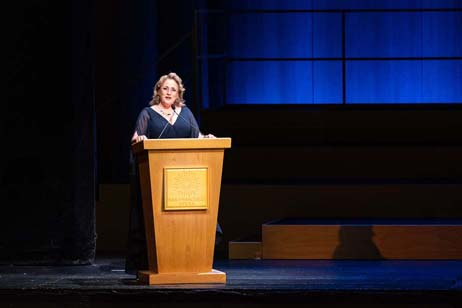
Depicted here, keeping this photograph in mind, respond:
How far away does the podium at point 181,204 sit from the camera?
6.14m

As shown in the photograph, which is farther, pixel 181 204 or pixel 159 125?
pixel 159 125

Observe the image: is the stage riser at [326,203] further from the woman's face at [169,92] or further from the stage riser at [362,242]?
the woman's face at [169,92]

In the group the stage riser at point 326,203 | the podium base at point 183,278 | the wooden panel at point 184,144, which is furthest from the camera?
the stage riser at point 326,203

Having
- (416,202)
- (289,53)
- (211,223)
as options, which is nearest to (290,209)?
(416,202)

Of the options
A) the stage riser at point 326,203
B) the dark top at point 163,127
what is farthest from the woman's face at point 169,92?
the stage riser at point 326,203

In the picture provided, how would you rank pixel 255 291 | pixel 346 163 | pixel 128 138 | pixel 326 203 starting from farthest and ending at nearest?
1. pixel 128 138
2. pixel 346 163
3. pixel 326 203
4. pixel 255 291

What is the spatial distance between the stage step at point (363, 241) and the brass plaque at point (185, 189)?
6.03 ft

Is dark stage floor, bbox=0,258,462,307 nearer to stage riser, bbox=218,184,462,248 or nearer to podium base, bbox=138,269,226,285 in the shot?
podium base, bbox=138,269,226,285

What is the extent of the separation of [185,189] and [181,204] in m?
0.08

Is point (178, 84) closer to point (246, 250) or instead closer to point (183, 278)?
point (183, 278)

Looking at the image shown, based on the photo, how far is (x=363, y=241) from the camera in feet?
25.8

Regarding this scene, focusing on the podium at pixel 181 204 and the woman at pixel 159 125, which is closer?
the podium at pixel 181 204

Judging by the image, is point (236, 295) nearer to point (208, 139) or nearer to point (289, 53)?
point (208, 139)

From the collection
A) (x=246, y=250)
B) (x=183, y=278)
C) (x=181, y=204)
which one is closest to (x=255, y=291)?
(x=183, y=278)
